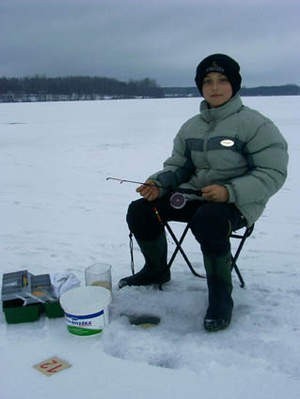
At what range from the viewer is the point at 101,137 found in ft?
43.3

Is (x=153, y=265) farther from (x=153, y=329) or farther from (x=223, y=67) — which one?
(x=223, y=67)

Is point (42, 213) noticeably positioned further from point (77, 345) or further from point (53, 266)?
point (77, 345)

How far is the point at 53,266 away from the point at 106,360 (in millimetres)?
1415

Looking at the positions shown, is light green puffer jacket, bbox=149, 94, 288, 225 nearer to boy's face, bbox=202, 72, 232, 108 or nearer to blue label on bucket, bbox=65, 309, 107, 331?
boy's face, bbox=202, 72, 232, 108

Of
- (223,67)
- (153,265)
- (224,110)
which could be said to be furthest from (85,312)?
(223,67)

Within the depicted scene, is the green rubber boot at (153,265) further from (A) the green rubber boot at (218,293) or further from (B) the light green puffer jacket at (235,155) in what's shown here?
(A) the green rubber boot at (218,293)

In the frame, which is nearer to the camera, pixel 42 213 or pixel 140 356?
pixel 140 356

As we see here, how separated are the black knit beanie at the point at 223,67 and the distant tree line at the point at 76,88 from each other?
63.9m

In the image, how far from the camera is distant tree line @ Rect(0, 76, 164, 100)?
6528cm

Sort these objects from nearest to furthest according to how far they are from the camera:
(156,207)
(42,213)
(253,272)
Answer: (156,207), (253,272), (42,213)

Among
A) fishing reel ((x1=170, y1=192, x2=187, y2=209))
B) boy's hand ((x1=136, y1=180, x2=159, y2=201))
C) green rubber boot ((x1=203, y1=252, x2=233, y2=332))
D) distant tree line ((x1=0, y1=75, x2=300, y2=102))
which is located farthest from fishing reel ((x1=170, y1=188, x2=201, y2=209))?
distant tree line ((x1=0, y1=75, x2=300, y2=102))

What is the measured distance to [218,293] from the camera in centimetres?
248

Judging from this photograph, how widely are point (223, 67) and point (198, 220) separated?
0.94 m

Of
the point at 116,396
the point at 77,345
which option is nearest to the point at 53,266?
the point at 77,345
